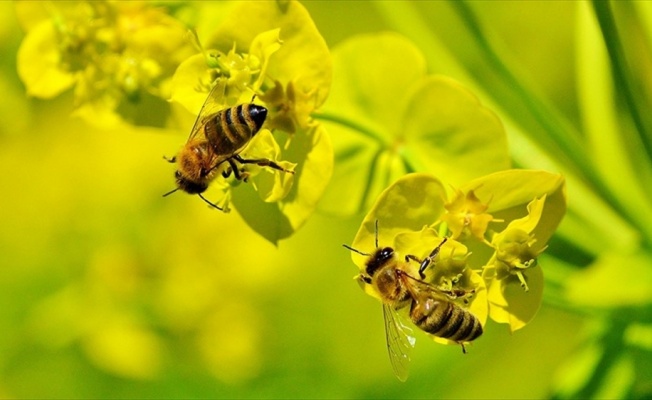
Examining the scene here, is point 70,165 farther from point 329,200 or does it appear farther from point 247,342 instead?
point 329,200

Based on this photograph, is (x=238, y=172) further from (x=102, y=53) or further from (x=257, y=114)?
(x=102, y=53)

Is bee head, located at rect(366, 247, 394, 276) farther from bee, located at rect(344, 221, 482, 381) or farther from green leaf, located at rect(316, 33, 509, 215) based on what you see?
green leaf, located at rect(316, 33, 509, 215)

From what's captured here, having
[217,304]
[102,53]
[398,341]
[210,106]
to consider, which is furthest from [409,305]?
[217,304]

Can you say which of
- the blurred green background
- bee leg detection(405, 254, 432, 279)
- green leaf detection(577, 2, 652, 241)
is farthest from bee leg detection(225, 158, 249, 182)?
the blurred green background

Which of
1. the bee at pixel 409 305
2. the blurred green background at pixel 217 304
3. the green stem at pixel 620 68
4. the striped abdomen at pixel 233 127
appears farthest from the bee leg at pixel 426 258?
the blurred green background at pixel 217 304

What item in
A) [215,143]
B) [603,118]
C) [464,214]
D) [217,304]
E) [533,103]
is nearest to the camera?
[464,214]
